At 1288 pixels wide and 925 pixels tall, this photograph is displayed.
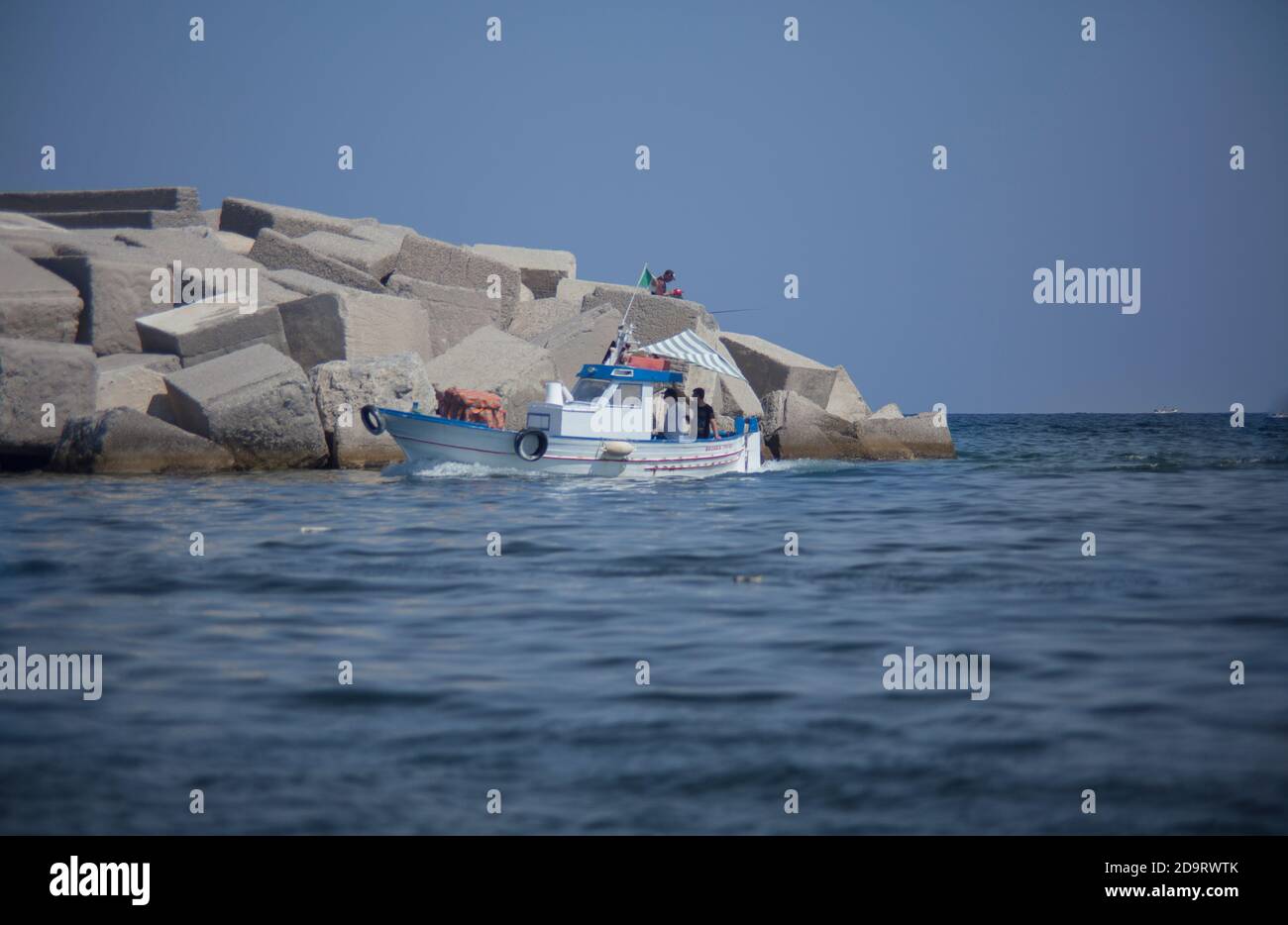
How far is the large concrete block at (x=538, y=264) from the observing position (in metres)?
29.8

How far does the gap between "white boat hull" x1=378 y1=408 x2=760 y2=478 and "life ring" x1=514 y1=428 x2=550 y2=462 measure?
0.22 ft

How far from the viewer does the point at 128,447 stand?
17891 millimetres

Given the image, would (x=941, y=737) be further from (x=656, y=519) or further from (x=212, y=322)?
(x=212, y=322)

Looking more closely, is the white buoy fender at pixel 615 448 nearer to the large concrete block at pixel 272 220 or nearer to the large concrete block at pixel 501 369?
the large concrete block at pixel 501 369

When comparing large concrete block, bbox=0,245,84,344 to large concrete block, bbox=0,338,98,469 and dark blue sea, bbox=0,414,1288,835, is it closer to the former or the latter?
large concrete block, bbox=0,338,98,469

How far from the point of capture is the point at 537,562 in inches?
412

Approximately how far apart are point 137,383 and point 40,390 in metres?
1.51

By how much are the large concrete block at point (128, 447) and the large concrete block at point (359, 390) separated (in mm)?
1989

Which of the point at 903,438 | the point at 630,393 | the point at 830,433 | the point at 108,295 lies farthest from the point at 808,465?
the point at 108,295

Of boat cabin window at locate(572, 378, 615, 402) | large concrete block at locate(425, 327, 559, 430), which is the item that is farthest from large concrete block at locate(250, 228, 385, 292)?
boat cabin window at locate(572, 378, 615, 402)

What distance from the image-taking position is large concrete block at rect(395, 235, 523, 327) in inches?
999

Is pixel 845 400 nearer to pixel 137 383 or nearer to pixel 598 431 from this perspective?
pixel 598 431

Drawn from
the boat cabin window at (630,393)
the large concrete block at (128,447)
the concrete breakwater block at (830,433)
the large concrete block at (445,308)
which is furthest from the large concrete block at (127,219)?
the concrete breakwater block at (830,433)
